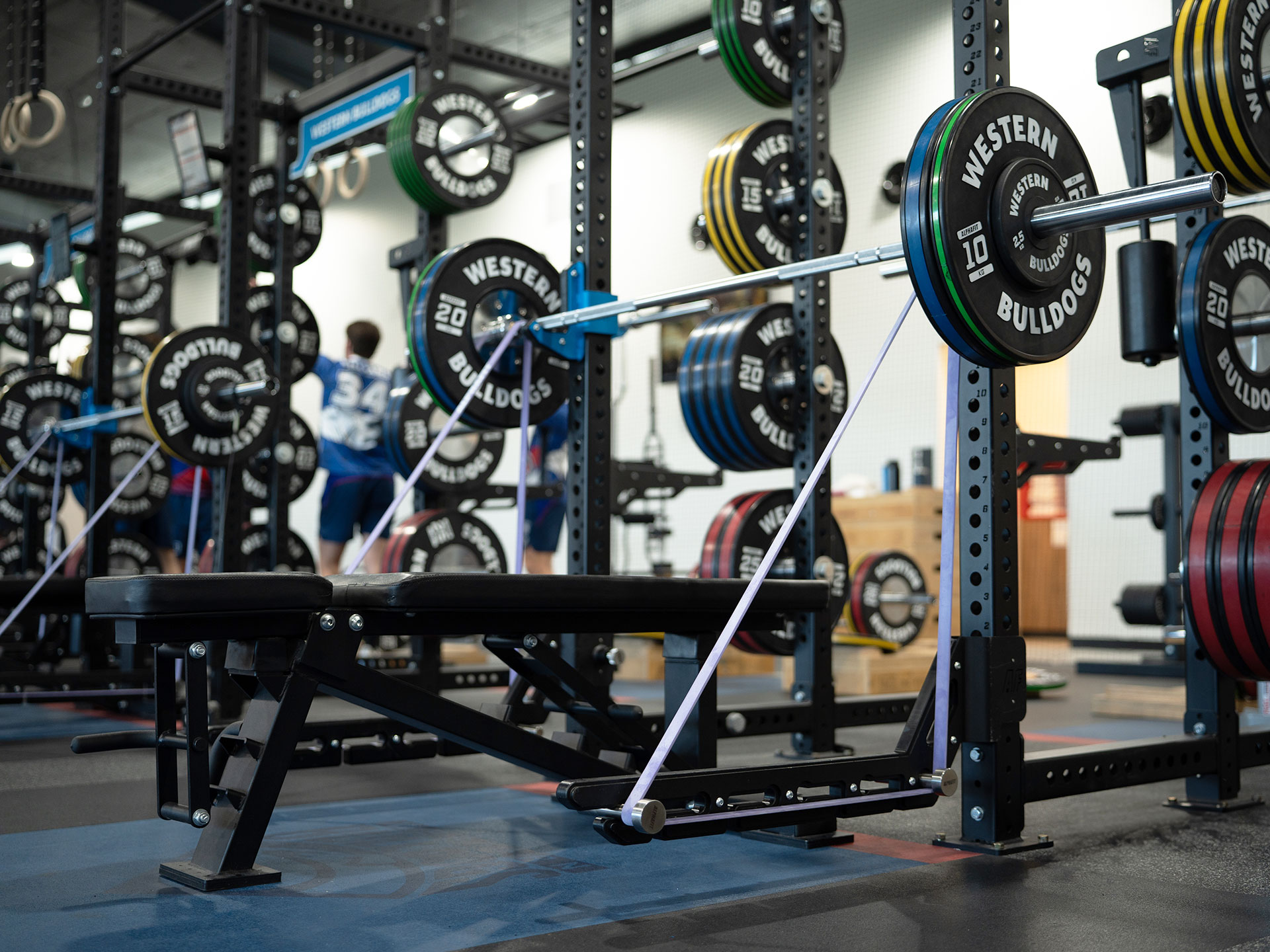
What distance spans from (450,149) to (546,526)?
5.83 feet

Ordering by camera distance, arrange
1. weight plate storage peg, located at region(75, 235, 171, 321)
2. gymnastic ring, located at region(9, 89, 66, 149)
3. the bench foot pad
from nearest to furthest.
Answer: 1. the bench foot pad
2. gymnastic ring, located at region(9, 89, 66, 149)
3. weight plate storage peg, located at region(75, 235, 171, 321)

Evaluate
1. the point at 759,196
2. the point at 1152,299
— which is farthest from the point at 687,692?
the point at 759,196

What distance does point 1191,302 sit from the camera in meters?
2.77

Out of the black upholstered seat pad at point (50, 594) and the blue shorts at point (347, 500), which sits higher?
the blue shorts at point (347, 500)

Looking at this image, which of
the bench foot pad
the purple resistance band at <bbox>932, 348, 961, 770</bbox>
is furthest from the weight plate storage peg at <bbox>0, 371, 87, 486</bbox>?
the purple resistance band at <bbox>932, 348, 961, 770</bbox>

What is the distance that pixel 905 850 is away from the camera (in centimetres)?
255

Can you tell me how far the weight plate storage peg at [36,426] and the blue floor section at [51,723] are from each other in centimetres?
122

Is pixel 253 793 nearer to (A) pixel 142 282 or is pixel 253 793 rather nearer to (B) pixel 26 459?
(B) pixel 26 459

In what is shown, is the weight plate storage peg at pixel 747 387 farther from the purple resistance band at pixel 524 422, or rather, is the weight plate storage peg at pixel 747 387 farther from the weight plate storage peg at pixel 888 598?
the weight plate storage peg at pixel 888 598

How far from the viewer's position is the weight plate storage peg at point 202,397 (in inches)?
176

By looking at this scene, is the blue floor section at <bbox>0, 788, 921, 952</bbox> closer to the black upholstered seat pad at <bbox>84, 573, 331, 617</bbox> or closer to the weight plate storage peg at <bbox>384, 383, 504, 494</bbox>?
the black upholstered seat pad at <bbox>84, 573, 331, 617</bbox>

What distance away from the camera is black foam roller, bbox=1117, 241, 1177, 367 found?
2.84 meters

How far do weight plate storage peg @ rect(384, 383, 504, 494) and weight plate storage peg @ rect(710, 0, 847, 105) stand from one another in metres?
1.69

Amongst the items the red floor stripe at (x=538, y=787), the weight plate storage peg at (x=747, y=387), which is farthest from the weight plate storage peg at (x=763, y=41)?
the red floor stripe at (x=538, y=787)
